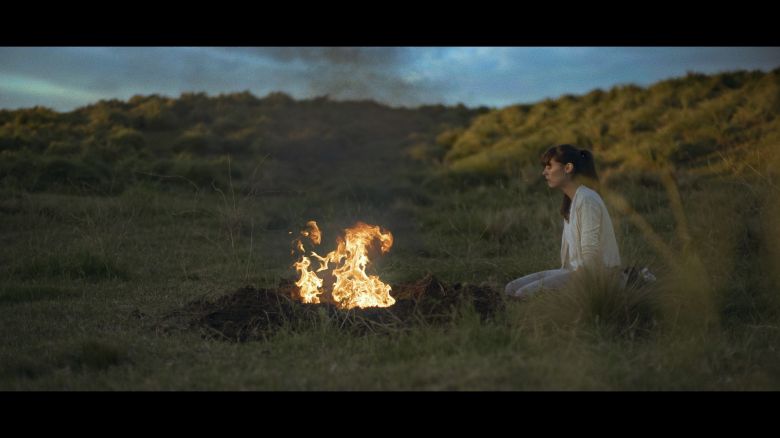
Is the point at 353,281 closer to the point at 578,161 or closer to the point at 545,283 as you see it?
the point at 545,283

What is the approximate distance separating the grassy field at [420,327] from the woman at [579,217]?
534 millimetres

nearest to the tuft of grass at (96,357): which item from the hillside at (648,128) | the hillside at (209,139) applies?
the hillside at (209,139)

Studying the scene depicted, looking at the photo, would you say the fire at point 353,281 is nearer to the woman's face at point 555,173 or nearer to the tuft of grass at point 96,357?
the woman's face at point 555,173

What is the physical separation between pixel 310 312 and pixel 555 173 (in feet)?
8.34

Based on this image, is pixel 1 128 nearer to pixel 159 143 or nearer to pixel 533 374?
pixel 159 143

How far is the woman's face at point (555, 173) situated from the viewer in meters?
6.44

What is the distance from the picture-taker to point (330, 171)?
2419 centimetres

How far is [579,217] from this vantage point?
20.9 ft

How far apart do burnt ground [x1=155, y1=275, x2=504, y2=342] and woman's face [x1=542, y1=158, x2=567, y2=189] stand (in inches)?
46.4

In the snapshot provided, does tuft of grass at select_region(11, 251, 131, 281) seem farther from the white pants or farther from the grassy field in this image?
the white pants

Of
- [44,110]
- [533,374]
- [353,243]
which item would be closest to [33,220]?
[353,243]

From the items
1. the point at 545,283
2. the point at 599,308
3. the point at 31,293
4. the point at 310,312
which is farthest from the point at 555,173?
the point at 31,293

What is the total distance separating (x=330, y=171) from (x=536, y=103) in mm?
12016

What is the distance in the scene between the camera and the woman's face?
21.1 feet
